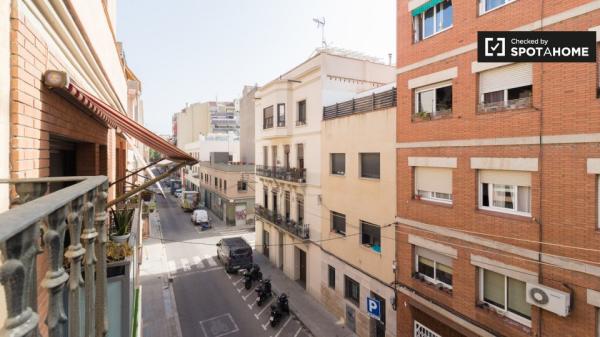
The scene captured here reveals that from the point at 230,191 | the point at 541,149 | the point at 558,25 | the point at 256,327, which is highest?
the point at 558,25

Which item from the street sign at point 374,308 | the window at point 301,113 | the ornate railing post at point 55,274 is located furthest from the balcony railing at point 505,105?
the window at point 301,113

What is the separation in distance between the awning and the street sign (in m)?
10.2

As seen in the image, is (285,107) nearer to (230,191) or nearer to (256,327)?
(256,327)

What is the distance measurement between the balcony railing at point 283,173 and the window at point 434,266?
28.4ft

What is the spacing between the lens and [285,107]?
20344 millimetres

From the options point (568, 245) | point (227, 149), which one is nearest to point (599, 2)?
point (568, 245)

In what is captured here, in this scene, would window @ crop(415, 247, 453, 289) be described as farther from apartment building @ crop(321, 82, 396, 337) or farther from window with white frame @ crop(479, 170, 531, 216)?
window with white frame @ crop(479, 170, 531, 216)

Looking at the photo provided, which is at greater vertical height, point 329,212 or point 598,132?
point 598,132

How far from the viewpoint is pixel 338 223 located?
53.1ft

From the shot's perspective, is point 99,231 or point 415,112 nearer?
point 99,231

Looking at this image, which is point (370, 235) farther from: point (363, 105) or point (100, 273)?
point (100, 273)

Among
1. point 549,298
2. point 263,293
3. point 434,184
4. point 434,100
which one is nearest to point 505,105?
point 434,100

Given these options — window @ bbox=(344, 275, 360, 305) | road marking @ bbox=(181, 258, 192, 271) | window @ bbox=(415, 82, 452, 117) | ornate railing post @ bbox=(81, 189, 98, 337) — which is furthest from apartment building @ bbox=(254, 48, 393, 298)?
ornate railing post @ bbox=(81, 189, 98, 337)

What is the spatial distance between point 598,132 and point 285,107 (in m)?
15.5
